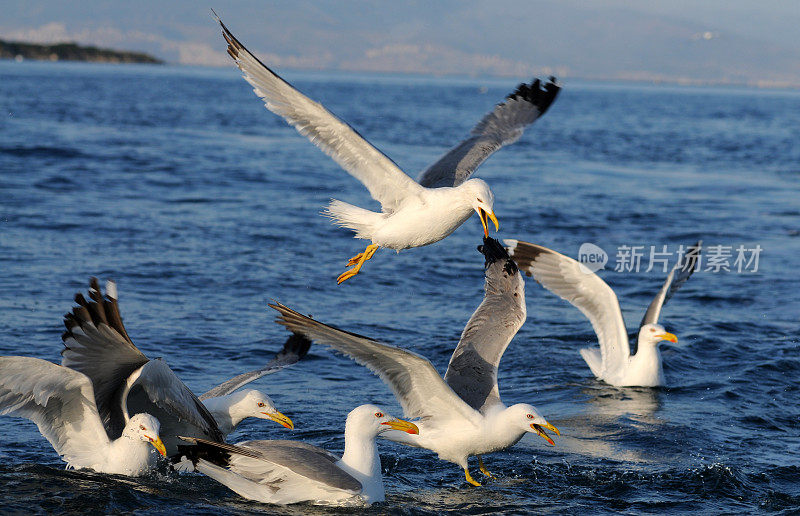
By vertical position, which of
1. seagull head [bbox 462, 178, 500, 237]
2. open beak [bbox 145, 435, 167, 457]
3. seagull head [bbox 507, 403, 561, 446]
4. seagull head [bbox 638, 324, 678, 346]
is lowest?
open beak [bbox 145, 435, 167, 457]

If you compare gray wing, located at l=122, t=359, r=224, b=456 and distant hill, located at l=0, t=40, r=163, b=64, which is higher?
distant hill, located at l=0, t=40, r=163, b=64

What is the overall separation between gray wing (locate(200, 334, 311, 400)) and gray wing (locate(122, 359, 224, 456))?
717mm

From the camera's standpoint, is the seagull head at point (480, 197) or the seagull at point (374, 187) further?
the seagull at point (374, 187)

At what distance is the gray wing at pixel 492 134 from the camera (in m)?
9.27

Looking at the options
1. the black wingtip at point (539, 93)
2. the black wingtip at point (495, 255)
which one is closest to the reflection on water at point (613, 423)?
the black wingtip at point (495, 255)

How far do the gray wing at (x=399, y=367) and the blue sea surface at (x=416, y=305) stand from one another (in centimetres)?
64

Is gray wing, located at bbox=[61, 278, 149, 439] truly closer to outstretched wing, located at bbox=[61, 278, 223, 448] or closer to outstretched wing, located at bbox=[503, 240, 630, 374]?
outstretched wing, located at bbox=[61, 278, 223, 448]

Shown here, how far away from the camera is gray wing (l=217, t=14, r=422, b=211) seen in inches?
301

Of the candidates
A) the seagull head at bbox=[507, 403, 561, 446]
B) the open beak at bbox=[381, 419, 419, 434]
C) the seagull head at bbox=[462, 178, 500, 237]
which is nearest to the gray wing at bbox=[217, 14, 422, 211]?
the seagull head at bbox=[462, 178, 500, 237]

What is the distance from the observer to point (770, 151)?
35.4 m

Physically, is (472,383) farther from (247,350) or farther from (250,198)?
(250,198)

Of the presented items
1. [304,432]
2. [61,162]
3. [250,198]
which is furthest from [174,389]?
[61,162]

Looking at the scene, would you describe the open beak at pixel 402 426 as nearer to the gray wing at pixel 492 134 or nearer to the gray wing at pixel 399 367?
the gray wing at pixel 399 367

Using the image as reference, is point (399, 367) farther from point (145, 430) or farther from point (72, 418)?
point (72, 418)
